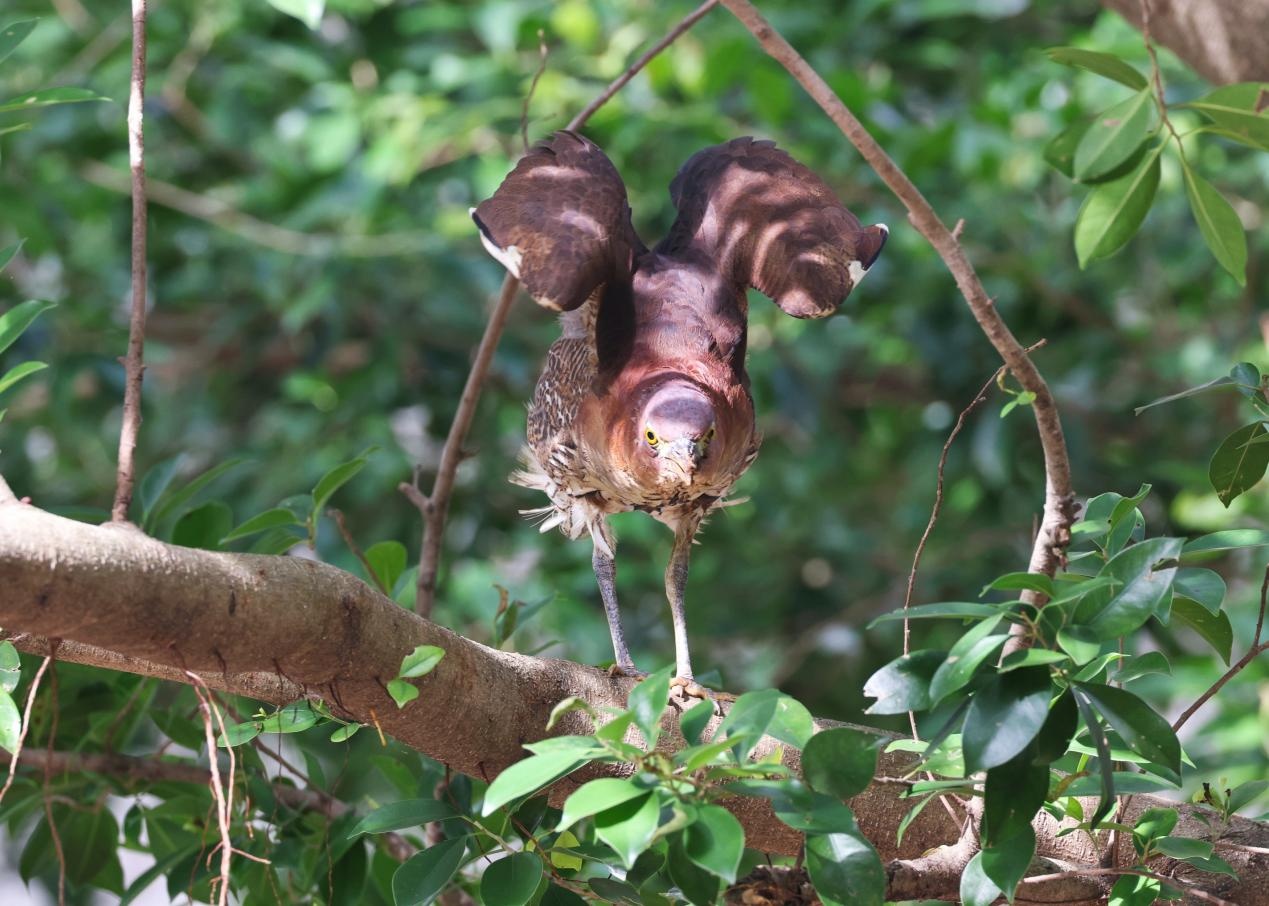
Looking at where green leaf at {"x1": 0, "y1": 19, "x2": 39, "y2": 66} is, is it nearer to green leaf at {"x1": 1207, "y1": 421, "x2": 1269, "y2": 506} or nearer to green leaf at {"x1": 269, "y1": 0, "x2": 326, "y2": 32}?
green leaf at {"x1": 269, "y1": 0, "x2": 326, "y2": 32}

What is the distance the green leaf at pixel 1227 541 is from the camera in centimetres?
167

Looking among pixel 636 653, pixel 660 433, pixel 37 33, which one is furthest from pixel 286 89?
pixel 660 433

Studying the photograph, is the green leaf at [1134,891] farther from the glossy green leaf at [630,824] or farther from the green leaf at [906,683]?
the glossy green leaf at [630,824]

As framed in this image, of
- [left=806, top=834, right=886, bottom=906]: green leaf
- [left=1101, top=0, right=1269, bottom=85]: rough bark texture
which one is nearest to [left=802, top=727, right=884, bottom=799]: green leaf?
[left=806, top=834, right=886, bottom=906]: green leaf

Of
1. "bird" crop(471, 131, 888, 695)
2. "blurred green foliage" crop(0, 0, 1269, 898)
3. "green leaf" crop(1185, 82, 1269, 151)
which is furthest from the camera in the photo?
"blurred green foliage" crop(0, 0, 1269, 898)

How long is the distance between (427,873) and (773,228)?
1511 millimetres

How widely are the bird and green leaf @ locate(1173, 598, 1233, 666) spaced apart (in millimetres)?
998

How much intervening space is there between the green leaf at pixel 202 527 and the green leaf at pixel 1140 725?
5.09 ft

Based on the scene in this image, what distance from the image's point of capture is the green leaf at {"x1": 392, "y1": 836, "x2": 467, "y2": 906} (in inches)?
67.3

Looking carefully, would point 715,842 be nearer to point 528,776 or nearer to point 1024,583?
point 528,776

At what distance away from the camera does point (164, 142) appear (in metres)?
5.26

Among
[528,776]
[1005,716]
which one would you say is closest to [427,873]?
[528,776]

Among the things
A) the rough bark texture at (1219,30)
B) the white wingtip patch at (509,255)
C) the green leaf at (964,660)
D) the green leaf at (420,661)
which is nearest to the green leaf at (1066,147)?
the green leaf at (964,660)

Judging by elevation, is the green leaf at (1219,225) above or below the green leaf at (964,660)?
above
